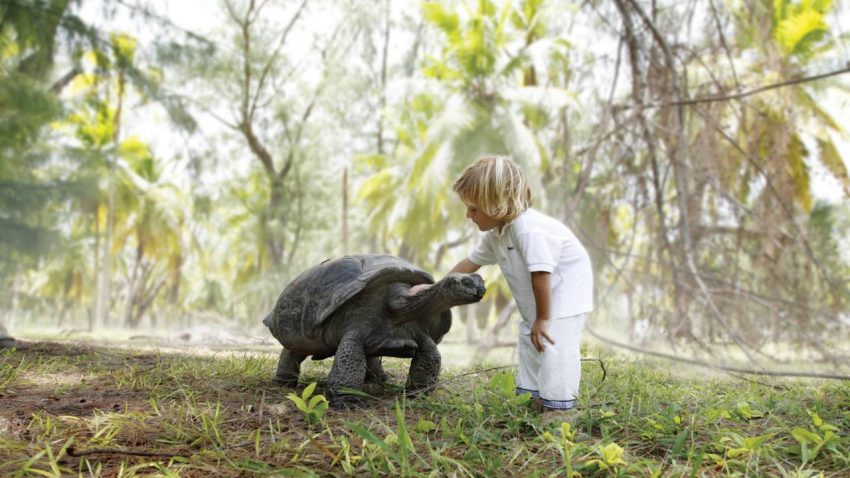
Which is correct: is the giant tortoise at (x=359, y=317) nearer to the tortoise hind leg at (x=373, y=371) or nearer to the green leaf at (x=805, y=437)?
the tortoise hind leg at (x=373, y=371)

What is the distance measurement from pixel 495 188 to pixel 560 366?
2.75ft

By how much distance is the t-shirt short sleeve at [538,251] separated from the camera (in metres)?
2.65

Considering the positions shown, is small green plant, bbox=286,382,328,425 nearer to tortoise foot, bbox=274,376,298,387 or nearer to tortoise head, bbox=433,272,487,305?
tortoise head, bbox=433,272,487,305

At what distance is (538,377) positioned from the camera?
9.12 feet

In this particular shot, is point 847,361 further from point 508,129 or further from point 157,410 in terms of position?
point 508,129

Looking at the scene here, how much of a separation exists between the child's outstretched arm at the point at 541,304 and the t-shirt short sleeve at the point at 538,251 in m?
0.03

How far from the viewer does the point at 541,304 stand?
2695 millimetres

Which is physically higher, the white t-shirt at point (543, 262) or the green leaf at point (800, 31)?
the green leaf at point (800, 31)

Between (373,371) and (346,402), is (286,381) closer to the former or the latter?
(373,371)

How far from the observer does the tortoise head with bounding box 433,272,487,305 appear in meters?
2.64

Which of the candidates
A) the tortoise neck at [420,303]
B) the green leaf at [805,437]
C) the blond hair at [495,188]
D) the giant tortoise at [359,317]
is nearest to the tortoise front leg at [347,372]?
the giant tortoise at [359,317]

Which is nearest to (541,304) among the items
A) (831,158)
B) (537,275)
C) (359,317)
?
(537,275)

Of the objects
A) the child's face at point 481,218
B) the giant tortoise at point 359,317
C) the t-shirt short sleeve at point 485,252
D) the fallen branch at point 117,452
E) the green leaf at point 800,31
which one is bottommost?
the fallen branch at point 117,452

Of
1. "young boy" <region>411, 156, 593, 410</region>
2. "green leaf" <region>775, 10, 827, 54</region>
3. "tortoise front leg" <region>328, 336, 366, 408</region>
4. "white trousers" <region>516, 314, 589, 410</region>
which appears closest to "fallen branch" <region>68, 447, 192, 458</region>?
"tortoise front leg" <region>328, 336, 366, 408</region>
